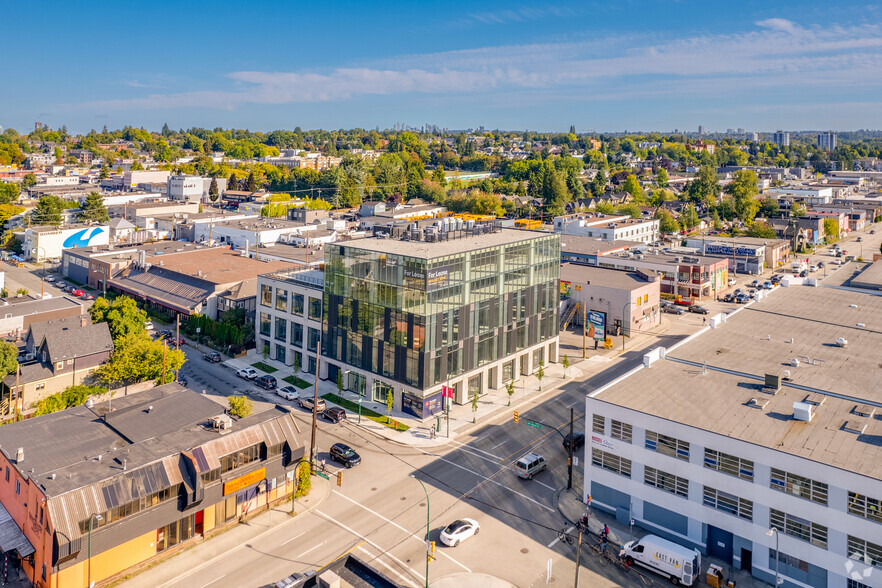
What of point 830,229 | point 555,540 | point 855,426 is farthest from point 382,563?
point 830,229

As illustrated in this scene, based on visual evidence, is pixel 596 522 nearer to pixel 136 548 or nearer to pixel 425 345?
pixel 425 345

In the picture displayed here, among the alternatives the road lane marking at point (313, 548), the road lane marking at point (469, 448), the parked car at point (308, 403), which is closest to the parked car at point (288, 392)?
the parked car at point (308, 403)

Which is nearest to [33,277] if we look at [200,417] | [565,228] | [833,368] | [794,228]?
[200,417]

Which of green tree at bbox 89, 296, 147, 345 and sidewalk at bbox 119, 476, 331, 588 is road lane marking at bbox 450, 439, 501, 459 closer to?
sidewalk at bbox 119, 476, 331, 588

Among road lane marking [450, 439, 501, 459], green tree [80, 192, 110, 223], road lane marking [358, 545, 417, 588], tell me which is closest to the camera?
road lane marking [358, 545, 417, 588]

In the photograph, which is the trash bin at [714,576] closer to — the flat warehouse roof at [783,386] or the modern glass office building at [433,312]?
the flat warehouse roof at [783,386]

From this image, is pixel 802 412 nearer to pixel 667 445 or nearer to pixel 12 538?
pixel 667 445

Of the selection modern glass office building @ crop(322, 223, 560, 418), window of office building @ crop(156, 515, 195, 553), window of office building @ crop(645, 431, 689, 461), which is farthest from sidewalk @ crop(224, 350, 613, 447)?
window of office building @ crop(156, 515, 195, 553)
